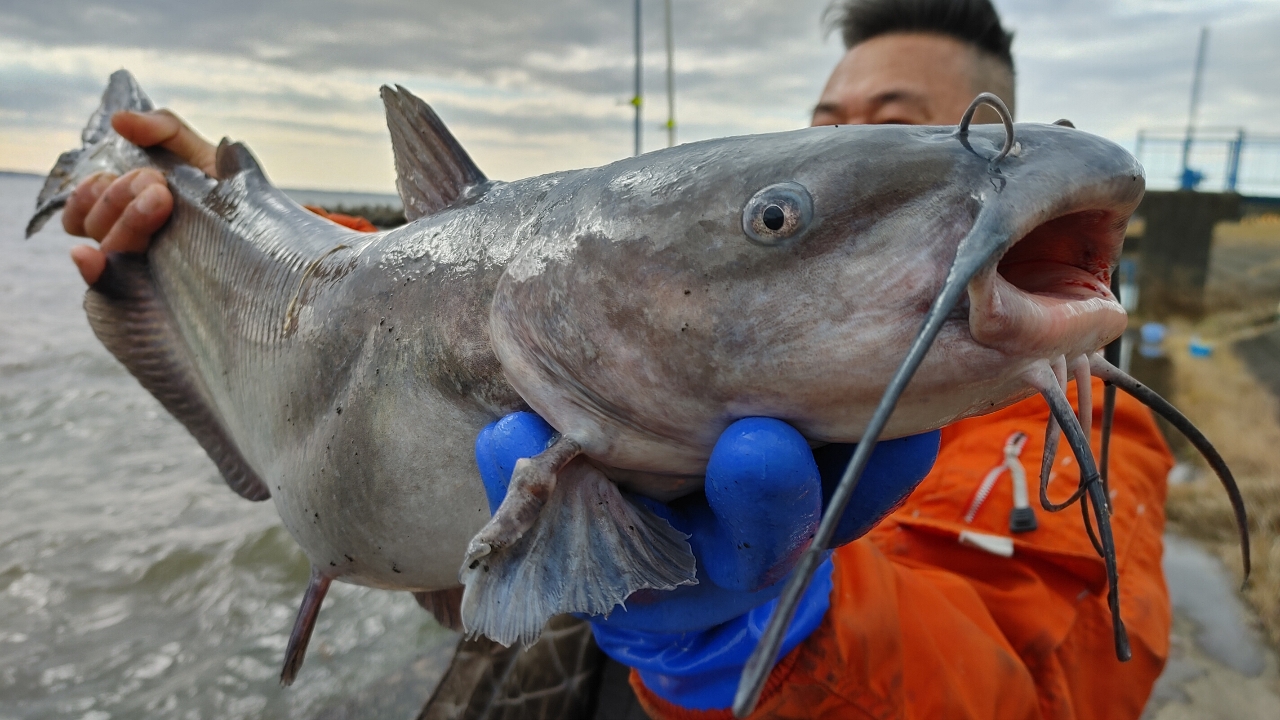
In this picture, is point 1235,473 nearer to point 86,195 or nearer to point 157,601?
point 86,195

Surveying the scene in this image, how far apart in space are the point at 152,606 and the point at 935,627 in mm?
3655

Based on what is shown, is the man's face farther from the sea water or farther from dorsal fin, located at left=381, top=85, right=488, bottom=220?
the sea water

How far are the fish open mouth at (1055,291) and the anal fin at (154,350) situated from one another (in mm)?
2158

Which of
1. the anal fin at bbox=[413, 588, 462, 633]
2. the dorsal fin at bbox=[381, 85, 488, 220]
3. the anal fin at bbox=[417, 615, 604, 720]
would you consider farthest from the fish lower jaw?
the anal fin at bbox=[417, 615, 604, 720]

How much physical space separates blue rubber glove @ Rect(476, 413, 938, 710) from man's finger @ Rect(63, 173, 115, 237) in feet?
6.43

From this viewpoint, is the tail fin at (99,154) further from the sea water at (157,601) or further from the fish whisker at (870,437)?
the fish whisker at (870,437)

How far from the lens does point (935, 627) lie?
1.57 metres

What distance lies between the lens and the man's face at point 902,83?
2.74 meters

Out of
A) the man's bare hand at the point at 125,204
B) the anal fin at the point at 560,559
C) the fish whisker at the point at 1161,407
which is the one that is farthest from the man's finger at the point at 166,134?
the fish whisker at the point at 1161,407

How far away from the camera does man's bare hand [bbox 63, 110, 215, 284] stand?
2.13 m

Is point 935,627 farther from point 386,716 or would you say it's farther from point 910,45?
point 910,45

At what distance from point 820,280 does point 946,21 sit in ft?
9.25

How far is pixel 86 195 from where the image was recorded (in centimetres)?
228

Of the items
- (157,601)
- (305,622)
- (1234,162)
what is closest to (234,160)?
(305,622)
